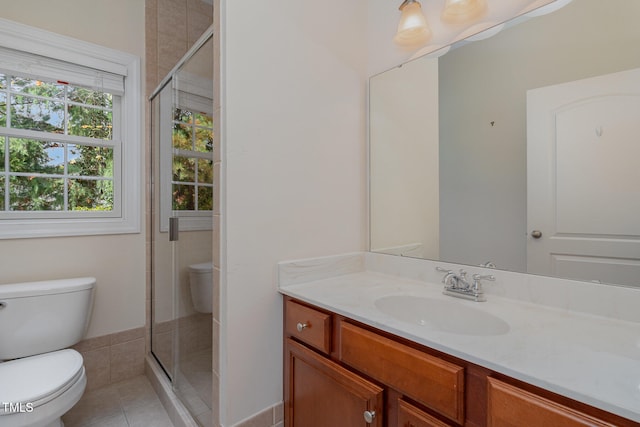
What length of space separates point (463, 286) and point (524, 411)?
60 cm

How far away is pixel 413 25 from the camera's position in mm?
1382

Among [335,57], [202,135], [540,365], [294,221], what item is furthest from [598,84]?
[202,135]

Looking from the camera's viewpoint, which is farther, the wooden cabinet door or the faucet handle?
the faucet handle

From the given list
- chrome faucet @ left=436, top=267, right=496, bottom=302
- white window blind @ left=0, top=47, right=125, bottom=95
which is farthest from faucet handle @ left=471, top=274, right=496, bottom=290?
white window blind @ left=0, top=47, right=125, bottom=95

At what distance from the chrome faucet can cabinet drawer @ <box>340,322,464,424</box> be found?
0.43 meters

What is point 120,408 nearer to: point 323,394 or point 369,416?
point 323,394

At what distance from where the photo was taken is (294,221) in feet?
4.42

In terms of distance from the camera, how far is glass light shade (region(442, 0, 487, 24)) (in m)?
1.22

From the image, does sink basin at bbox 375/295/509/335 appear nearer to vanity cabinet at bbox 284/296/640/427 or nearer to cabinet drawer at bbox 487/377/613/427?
vanity cabinet at bbox 284/296/640/427

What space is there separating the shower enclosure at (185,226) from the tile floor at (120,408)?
171mm

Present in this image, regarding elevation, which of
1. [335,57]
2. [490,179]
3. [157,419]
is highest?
[335,57]

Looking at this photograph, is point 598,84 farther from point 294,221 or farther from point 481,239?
point 294,221

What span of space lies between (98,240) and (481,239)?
7.16 feet

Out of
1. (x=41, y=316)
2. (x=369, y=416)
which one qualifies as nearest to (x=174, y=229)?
(x=41, y=316)
